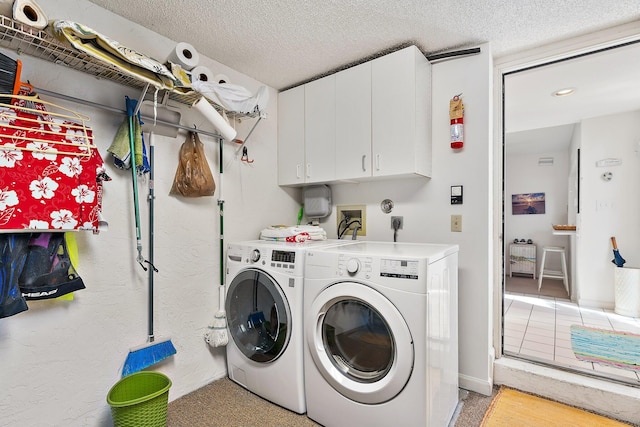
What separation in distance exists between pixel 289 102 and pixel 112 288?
6.00ft

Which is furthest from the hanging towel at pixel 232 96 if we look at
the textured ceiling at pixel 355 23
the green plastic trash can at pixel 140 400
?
the green plastic trash can at pixel 140 400

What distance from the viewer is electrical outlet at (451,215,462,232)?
2076 millimetres

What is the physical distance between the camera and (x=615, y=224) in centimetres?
361

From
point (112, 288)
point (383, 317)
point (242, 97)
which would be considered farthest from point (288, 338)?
point (242, 97)

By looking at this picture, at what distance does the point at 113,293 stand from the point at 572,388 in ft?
8.82

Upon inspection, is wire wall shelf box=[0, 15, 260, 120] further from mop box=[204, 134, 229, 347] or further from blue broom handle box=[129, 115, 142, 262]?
mop box=[204, 134, 229, 347]

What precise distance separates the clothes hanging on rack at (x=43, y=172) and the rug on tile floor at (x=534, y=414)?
2287 mm

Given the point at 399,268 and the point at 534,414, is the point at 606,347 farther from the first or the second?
the point at 399,268

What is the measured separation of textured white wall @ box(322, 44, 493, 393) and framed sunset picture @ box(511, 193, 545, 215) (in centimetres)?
421

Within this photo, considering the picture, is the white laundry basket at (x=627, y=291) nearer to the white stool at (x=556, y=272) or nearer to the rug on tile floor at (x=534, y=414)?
the white stool at (x=556, y=272)

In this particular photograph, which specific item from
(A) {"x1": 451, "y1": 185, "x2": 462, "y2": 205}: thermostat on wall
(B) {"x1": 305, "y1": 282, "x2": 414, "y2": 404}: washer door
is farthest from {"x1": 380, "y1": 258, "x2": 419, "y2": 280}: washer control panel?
(A) {"x1": 451, "y1": 185, "x2": 462, "y2": 205}: thermostat on wall

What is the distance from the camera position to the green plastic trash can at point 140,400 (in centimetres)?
146

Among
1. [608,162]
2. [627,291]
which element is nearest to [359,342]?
[627,291]

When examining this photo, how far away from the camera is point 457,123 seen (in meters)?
2.04
